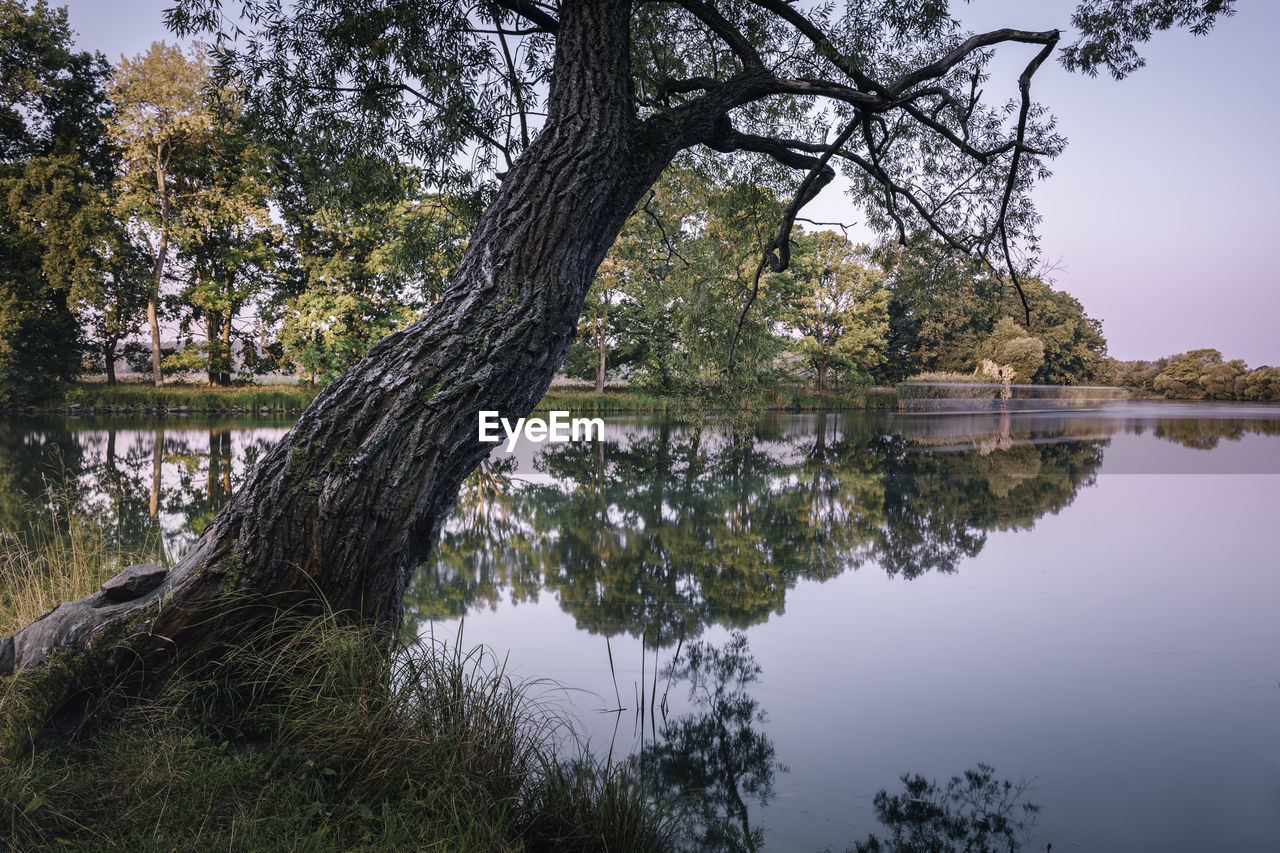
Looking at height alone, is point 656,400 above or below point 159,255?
below

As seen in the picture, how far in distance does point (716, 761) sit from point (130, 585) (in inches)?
116

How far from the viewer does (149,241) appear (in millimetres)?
25078

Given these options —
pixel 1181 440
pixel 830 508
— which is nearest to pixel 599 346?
pixel 830 508

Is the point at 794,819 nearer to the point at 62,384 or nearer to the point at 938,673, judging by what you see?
the point at 938,673

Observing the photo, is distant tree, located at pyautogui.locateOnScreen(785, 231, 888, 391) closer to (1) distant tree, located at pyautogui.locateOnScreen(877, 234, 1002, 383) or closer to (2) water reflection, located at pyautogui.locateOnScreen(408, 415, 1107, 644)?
(2) water reflection, located at pyautogui.locateOnScreen(408, 415, 1107, 644)

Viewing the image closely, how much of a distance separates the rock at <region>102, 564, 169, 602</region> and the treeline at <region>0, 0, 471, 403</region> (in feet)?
61.6

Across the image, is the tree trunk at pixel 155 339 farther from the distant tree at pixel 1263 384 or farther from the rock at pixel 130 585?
the distant tree at pixel 1263 384

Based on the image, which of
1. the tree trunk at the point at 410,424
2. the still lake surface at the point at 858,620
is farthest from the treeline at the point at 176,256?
the tree trunk at the point at 410,424

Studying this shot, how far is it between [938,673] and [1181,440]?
878 inches

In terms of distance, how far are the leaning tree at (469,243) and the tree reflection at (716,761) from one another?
1.70m

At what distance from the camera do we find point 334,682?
108 inches

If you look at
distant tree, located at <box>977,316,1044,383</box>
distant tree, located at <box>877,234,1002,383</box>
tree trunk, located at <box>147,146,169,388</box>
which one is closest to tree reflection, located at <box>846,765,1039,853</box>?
distant tree, located at <box>877,234,1002,383</box>

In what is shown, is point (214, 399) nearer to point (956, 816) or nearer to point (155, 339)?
point (155, 339)

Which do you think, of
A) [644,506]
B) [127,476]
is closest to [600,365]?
[644,506]
